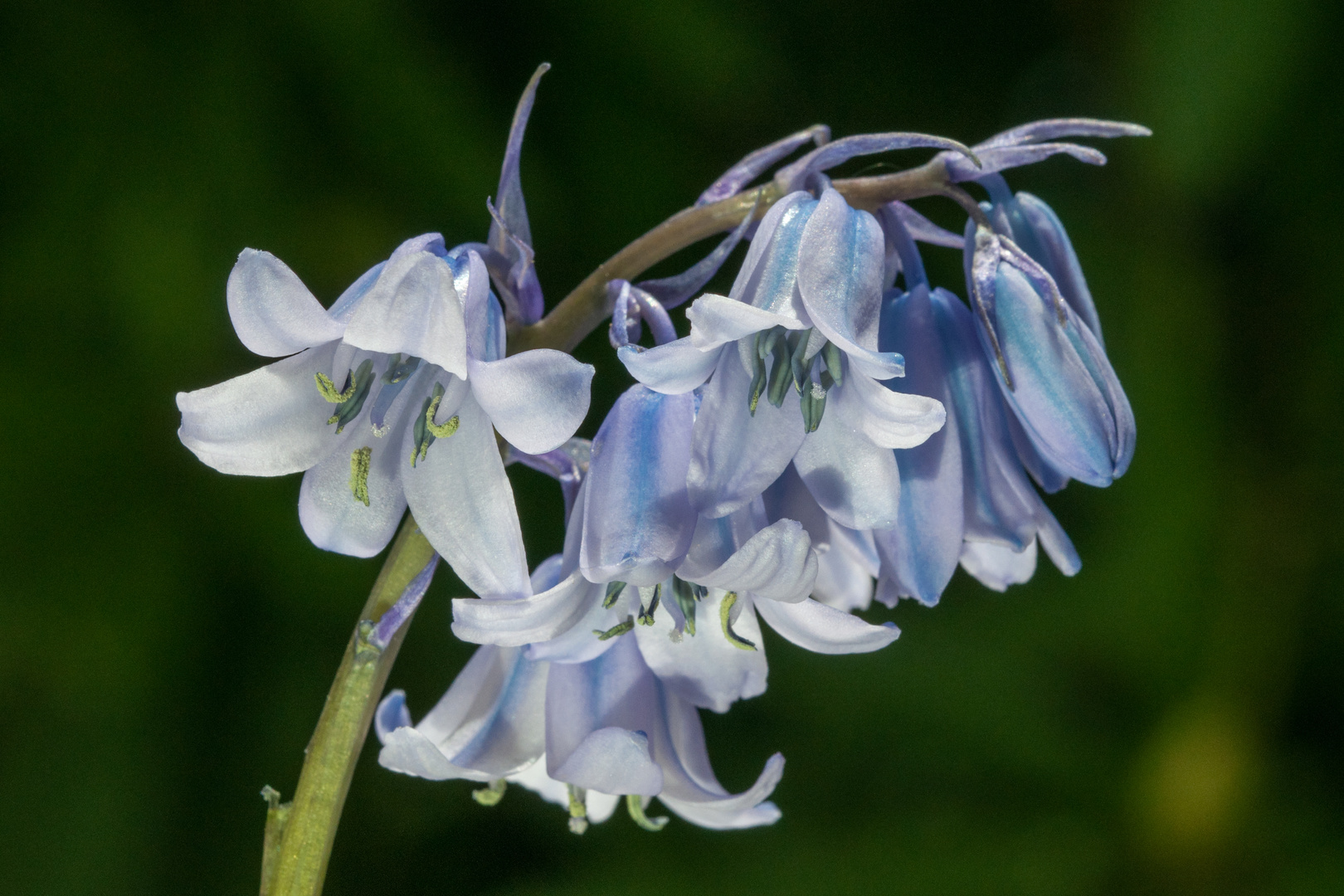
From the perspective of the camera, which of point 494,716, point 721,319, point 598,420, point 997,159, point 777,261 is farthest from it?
point 598,420

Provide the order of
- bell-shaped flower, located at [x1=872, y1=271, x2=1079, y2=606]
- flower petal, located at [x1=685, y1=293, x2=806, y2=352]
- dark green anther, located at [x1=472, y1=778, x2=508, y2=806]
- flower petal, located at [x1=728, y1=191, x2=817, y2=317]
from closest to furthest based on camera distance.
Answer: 1. flower petal, located at [x1=685, y1=293, x2=806, y2=352]
2. flower petal, located at [x1=728, y1=191, x2=817, y2=317]
3. bell-shaped flower, located at [x1=872, y1=271, x2=1079, y2=606]
4. dark green anther, located at [x1=472, y1=778, x2=508, y2=806]

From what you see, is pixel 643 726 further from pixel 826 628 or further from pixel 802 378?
pixel 802 378

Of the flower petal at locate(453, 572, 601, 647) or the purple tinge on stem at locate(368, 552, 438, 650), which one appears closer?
the flower petal at locate(453, 572, 601, 647)

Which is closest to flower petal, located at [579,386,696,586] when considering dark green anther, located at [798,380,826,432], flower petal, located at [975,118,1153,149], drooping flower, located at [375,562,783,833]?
dark green anther, located at [798,380,826,432]

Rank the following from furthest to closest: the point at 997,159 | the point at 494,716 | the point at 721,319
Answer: the point at 494,716, the point at 997,159, the point at 721,319

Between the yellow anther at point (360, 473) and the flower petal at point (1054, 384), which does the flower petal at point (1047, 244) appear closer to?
the flower petal at point (1054, 384)

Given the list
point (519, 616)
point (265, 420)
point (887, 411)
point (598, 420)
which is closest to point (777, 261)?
point (887, 411)

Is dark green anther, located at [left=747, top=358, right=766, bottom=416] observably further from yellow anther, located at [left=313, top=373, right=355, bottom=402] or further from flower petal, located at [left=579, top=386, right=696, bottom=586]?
yellow anther, located at [left=313, top=373, right=355, bottom=402]
